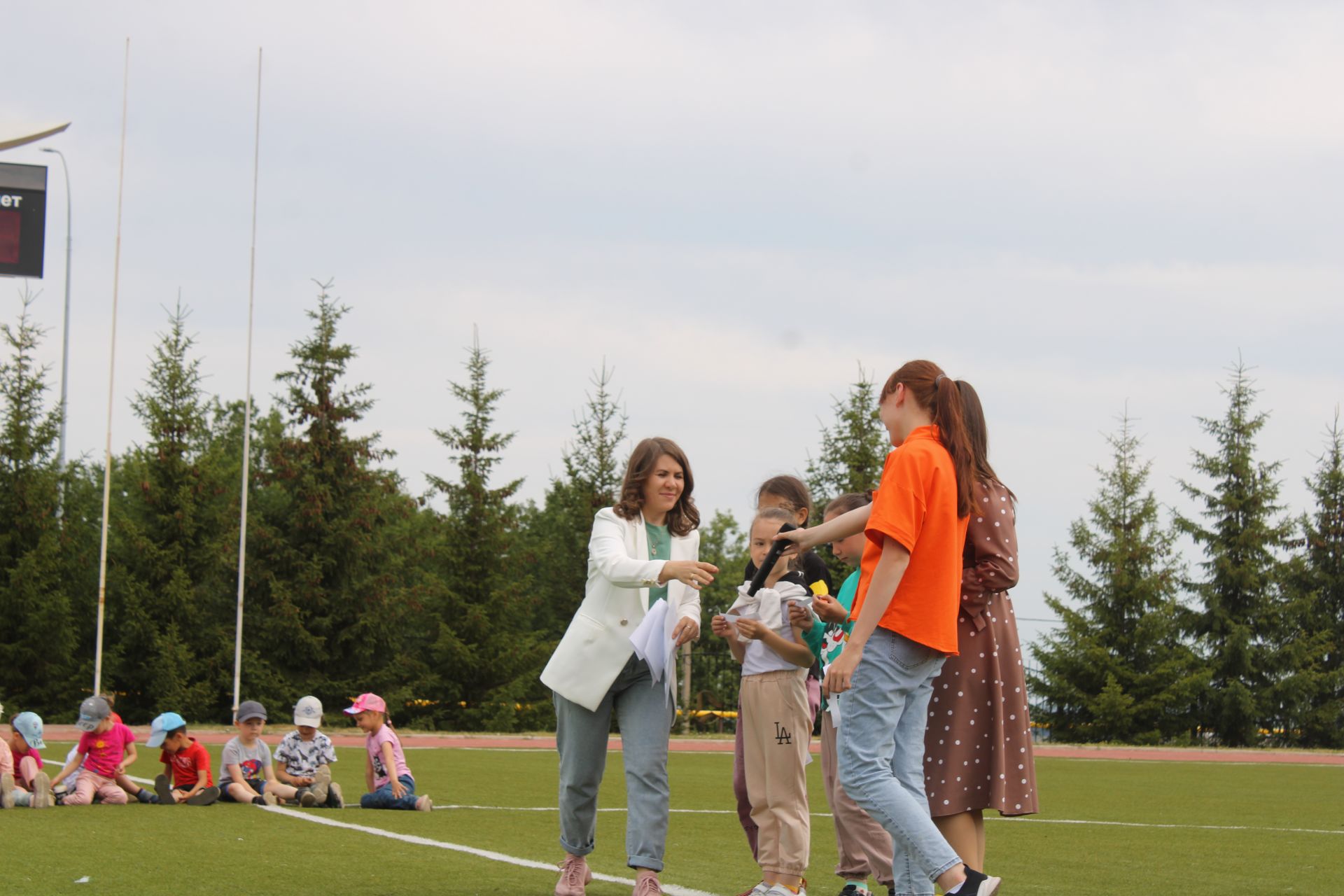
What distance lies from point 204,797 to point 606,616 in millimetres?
5468

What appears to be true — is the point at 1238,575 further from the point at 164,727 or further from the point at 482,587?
the point at 164,727

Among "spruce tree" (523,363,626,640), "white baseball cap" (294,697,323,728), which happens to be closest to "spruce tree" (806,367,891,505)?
"spruce tree" (523,363,626,640)

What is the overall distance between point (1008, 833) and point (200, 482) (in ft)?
70.9

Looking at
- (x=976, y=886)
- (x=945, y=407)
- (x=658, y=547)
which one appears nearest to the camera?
(x=976, y=886)

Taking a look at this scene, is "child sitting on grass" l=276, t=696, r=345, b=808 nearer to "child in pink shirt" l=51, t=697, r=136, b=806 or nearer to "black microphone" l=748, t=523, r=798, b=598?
"child in pink shirt" l=51, t=697, r=136, b=806

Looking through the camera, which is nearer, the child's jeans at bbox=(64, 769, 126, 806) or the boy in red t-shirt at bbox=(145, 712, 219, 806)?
the child's jeans at bbox=(64, 769, 126, 806)

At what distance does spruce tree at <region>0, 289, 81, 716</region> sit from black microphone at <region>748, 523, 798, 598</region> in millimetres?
24028

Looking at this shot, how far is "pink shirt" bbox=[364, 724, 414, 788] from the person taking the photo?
999cm

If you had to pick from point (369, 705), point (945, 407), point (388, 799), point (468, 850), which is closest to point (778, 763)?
point (945, 407)

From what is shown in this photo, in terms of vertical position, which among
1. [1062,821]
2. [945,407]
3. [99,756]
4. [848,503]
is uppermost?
[945,407]

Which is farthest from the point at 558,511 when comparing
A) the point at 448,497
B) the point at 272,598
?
the point at 272,598

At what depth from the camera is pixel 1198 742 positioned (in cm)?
3145

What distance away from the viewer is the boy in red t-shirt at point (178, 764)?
32.8ft

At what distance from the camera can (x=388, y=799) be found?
387 inches
